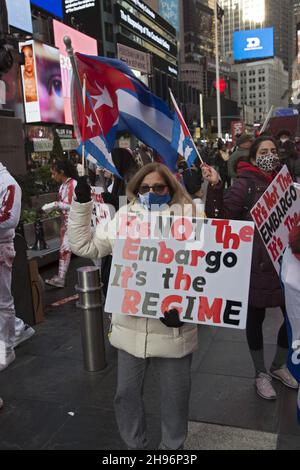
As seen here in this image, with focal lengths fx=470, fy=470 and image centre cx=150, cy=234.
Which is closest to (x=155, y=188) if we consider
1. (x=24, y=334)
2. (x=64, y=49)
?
(x=24, y=334)

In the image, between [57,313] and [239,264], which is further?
[57,313]

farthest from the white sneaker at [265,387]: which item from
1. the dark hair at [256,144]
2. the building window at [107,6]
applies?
the building window at [107,6]

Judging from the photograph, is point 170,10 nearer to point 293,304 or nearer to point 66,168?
point 66,168

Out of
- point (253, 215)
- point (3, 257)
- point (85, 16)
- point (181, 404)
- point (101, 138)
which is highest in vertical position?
point (85, 16)

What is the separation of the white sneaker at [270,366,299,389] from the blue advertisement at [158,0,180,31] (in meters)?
124

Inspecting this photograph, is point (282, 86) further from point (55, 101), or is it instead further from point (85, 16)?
point (55, 101)

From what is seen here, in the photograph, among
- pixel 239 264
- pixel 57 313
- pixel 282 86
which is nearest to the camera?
pixel 239 264

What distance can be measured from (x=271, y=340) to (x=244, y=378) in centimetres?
95

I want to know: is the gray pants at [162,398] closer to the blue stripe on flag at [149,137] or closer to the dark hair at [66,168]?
the blue stripe on flag at [149,137]

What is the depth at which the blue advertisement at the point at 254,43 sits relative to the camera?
8731cm

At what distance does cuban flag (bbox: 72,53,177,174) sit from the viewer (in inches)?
185

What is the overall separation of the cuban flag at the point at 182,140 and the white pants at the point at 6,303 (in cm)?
179

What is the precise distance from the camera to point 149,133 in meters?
4.84

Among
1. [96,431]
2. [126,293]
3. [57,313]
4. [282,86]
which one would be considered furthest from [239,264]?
[282,86]
